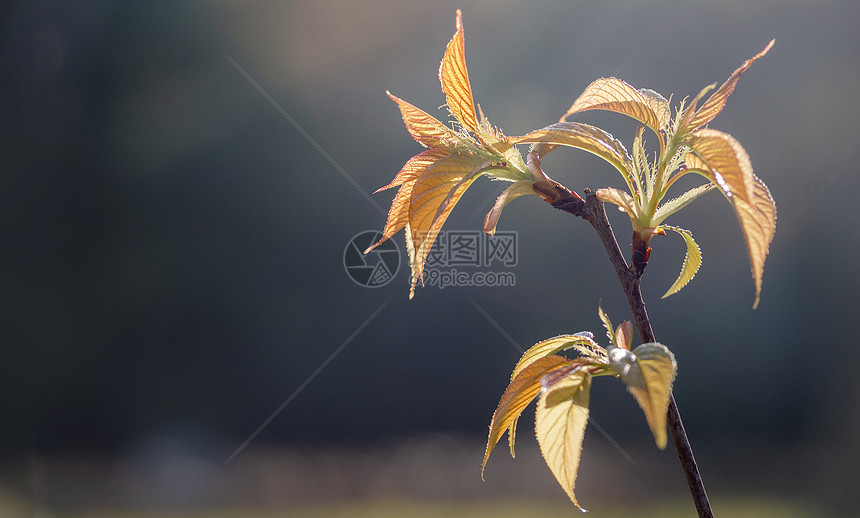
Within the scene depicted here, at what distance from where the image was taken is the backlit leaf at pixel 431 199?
361 millimetres

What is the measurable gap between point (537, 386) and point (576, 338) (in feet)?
0.15

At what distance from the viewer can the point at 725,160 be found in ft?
1.05

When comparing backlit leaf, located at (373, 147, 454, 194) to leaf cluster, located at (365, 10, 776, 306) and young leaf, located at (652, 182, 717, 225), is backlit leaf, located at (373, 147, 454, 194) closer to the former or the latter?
leaf cluster, located at (365, 10, 776, 306)

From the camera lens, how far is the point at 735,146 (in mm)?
315

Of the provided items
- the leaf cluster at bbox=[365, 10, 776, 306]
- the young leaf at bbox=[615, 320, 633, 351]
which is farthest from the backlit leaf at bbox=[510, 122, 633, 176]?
the young leaf at bbox=[615, 320, 633, 351]

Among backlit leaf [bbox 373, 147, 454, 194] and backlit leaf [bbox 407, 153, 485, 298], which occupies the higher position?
backlit leaf [bbox 373, 147, 454, 194]

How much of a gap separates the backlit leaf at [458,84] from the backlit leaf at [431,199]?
0.06 meters

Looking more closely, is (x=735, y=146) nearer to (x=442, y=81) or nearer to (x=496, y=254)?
(x=442, y=81)

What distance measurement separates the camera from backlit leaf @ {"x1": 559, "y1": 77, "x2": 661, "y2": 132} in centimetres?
38

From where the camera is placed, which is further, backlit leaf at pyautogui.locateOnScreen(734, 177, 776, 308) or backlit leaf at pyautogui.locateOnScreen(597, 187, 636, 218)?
backlit leaf at pyautogui.locateOnScreen(597, 187, 636, 218)

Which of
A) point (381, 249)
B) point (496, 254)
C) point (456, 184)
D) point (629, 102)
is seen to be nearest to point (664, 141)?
point (629, 102)

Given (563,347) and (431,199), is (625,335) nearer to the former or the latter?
(563,347)

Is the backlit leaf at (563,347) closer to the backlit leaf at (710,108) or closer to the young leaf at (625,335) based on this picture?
the young leaf at (625,335)

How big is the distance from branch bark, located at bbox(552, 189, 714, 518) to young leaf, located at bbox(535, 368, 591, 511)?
5 cm
